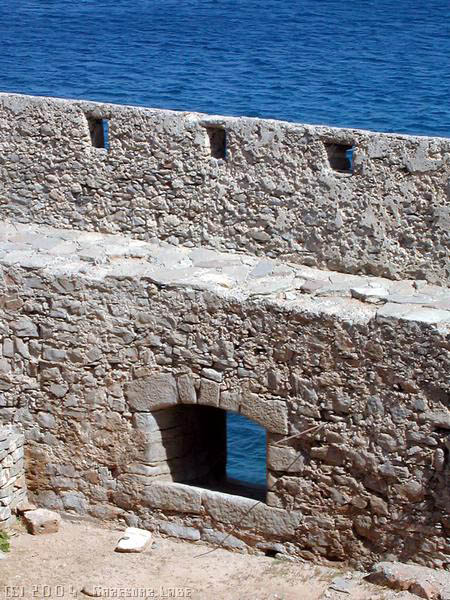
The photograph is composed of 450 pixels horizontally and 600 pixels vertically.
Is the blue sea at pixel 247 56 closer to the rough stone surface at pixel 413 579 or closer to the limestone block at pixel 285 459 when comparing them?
the limestone block at pixel 285 459

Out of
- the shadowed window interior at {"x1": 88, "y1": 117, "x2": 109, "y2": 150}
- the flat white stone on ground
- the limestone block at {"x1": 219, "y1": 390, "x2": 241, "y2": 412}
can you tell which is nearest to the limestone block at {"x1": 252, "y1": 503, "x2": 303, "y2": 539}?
the limestone block at {"x1": 219, "y1": 390, "x2": 241, "y2": 412}

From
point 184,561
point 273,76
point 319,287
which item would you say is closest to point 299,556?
point 184,561

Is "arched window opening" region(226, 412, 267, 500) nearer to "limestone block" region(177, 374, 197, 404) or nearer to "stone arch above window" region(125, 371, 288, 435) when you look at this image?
"stone arch above window" region(125, 371, 288, 435)

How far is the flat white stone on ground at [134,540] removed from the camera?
1091cm

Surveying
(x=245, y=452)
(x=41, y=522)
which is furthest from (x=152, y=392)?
(x=245, y=452)

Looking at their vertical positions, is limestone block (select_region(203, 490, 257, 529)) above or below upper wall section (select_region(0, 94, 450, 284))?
below

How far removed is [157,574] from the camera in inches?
416

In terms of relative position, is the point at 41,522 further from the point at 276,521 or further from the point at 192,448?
the point at 276,521

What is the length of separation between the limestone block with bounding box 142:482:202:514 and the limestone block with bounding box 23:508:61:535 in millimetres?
884

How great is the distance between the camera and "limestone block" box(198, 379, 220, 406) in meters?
10.5

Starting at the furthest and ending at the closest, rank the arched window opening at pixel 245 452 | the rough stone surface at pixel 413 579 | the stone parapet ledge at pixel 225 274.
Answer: the arched window opening at pixel 245 452, the stone parapet ledge at pixel 225 274, the rough stone surface at pixel 413 579

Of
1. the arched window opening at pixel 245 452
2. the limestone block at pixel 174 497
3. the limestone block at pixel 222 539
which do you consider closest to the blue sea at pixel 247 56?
the arched window opening at pixel 245 452

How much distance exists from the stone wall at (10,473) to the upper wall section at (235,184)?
209cm

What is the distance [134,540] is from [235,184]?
129 inches
